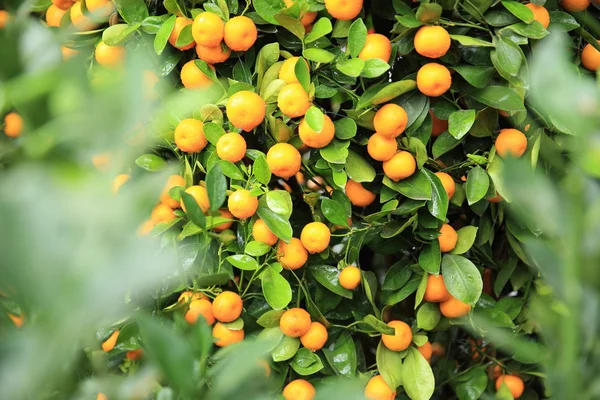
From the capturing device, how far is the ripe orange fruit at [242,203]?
744 millimetres

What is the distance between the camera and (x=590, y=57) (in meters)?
0.81

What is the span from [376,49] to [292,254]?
0.25 m

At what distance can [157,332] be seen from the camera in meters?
0.26

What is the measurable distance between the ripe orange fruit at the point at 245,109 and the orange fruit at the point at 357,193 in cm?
14

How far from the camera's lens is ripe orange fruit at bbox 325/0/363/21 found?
2.41ft

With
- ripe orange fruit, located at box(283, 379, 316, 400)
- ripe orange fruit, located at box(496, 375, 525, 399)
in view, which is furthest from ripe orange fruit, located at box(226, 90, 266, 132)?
ripe orange fruit, located at box(496, 375, 525, 399)

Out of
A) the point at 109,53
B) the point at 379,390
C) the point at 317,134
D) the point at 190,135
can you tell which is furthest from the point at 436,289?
the point at 109,53

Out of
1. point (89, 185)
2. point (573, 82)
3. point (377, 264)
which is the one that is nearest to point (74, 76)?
point (89, 185)

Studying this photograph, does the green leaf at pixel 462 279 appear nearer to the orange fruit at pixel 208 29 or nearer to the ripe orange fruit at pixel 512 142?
the ripe orange fruit at pixel 512 142

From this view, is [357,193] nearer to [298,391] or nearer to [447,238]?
[447,238]

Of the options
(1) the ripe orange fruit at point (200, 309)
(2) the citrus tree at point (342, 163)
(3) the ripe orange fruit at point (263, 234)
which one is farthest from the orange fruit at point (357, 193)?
(1) the ripe orange fruit at point (200, 309)

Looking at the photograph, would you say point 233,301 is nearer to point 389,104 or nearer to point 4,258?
point 389,104

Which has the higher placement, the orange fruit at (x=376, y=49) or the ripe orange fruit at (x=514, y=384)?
the orange fruit at (x=376, y=49)

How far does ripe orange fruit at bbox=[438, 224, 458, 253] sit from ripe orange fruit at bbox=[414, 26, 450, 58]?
0.21m
